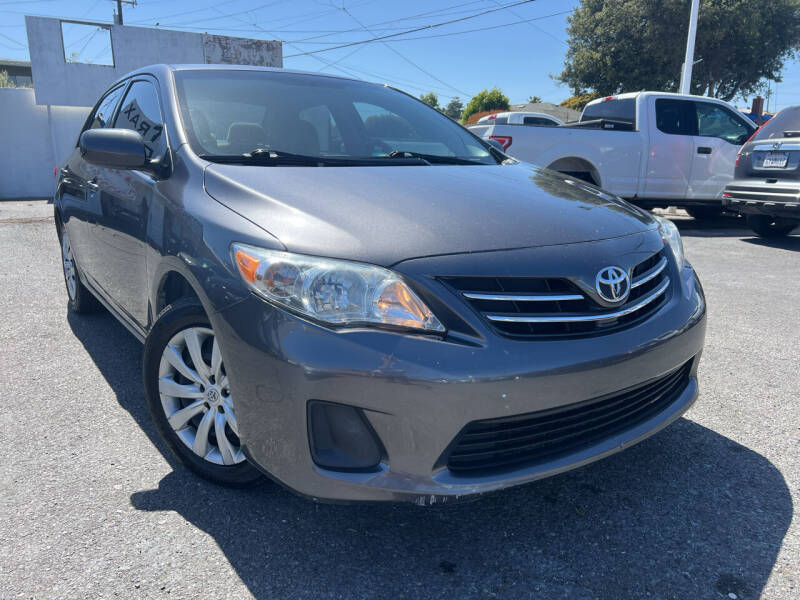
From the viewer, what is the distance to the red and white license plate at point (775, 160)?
24.0 ft

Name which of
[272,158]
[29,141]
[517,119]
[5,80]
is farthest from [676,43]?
[5,80]

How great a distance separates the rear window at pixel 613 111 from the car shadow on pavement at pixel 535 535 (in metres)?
7.45

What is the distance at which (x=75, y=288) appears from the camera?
4203 mm

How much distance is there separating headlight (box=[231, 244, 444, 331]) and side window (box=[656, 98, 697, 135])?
827 centimetres

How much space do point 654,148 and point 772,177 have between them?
168 centimetres

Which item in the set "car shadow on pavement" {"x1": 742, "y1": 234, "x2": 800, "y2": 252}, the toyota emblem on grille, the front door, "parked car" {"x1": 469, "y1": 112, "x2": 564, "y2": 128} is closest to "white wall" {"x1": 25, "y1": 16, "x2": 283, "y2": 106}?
"parked car" {"x1": 469, "y1": 112, "x2": 564, "y2": 128}

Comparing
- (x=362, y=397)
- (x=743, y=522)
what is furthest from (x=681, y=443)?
(x=362, y=397)

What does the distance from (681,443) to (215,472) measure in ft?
6.13

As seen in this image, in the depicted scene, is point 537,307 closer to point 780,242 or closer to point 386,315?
point 386,315

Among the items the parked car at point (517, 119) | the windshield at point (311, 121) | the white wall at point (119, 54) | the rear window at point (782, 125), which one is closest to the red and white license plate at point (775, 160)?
the rear window at point (782, 125)

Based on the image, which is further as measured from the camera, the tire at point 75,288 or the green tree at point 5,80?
the green tree at point 5,80

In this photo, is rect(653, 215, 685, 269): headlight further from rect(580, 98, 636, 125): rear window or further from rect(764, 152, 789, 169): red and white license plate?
rect(580, 98, 636, 125): rear window

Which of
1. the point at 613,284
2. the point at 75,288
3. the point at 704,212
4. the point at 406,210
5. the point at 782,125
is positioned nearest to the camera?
the point at 613,284

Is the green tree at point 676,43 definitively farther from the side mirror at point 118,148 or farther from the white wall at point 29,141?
the side mirror at point 118,148
